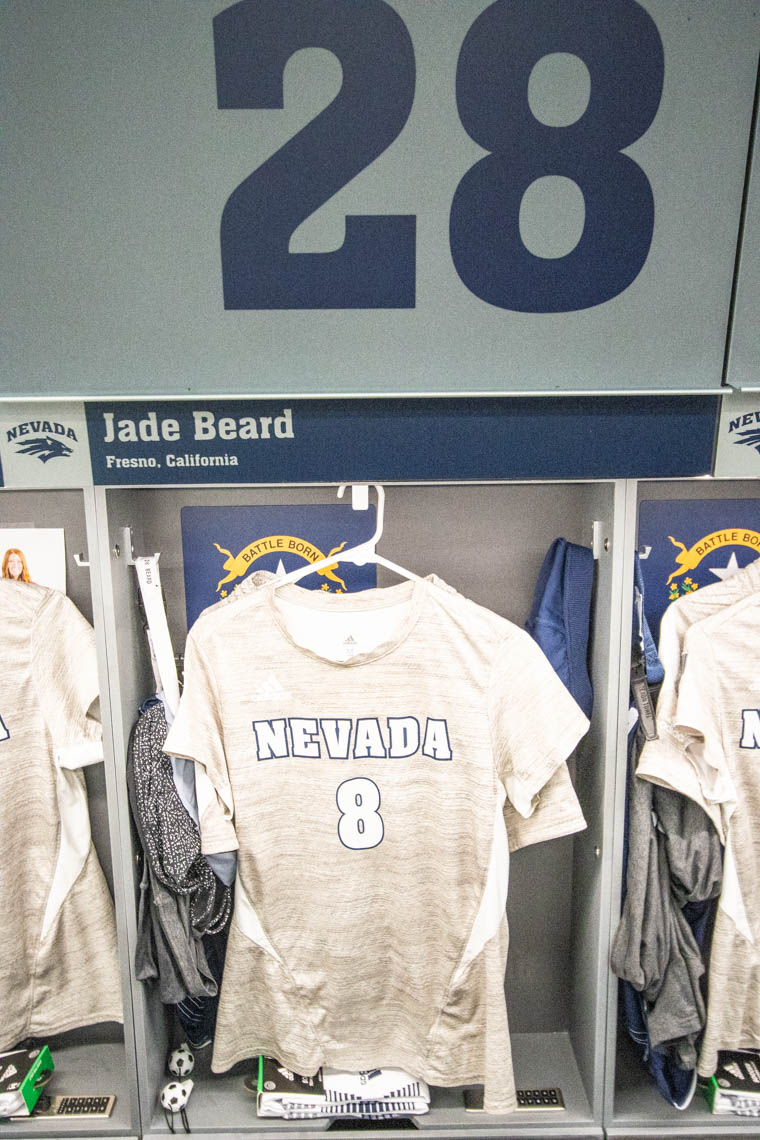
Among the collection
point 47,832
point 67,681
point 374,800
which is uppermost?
point 67,681

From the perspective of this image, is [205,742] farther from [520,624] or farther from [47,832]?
[520,624]

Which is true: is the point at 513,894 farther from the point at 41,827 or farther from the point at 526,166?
the point at 526,166

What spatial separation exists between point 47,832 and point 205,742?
48cm

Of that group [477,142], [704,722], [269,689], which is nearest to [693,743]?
[704,722]

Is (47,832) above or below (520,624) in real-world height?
below

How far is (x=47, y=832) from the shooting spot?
164 cm

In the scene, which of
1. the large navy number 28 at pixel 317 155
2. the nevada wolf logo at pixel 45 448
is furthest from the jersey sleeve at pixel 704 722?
the nevada wolf logo at pixel 45 448

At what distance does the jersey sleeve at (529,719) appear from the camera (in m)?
1.45

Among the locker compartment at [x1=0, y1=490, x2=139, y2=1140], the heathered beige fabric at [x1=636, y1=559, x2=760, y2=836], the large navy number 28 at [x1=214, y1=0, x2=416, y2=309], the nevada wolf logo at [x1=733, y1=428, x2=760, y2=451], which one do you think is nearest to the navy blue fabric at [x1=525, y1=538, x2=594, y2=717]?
the heathered beige fabric at [x1=636, y1=559, x2=760, y2=836]

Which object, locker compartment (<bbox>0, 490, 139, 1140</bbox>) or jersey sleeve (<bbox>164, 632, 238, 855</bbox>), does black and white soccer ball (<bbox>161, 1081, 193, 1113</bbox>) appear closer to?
locker compartment (<bbox>0, 490, 139, 1140</bbox>)

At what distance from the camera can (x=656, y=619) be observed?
66.7 inches

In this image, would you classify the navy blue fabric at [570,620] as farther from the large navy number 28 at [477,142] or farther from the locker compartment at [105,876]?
the locker compartment at [105,876]

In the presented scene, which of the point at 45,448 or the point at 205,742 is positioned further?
the point at 205,742

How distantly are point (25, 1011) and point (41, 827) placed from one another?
427 millimetres
